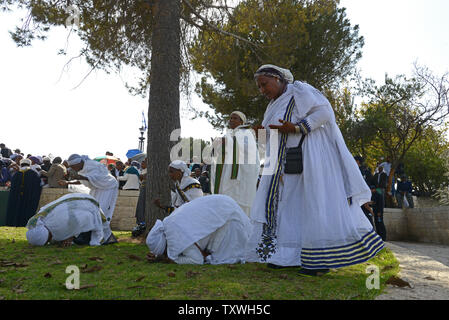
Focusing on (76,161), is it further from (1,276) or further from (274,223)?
(274,223)

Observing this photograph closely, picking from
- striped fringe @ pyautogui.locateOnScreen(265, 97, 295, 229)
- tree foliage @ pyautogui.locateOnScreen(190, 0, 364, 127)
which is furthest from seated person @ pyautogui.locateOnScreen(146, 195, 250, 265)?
tree foliage @ pyautogui.locateOnScreen(190, 0, 364, 127)

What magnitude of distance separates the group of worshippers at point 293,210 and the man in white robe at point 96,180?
3354mm

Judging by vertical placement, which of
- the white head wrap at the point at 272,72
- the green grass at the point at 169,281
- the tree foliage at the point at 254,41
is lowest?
the green grass at the point at 169,281

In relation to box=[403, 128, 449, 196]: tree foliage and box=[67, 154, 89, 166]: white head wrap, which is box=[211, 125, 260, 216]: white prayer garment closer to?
box=[67, 154, 89, 166]: white head wrap

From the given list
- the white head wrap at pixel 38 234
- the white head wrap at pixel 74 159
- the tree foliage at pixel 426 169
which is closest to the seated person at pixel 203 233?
the white head wrap at pixel 38 234

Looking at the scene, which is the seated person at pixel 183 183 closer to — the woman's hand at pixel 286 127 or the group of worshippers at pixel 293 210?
the group of worshippers at pixel 293 210

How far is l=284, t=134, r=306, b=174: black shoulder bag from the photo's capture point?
3.99 meters

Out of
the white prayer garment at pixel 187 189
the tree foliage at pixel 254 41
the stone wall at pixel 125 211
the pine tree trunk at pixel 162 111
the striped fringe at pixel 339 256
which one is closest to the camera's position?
the striped fringe at pixel 339 256

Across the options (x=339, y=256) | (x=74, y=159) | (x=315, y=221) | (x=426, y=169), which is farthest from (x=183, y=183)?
(x=426, y=169)

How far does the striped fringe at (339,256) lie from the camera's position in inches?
139

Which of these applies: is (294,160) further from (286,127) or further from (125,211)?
(125,211)

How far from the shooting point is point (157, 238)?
446cm

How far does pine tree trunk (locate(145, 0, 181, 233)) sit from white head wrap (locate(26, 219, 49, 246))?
1.75m
